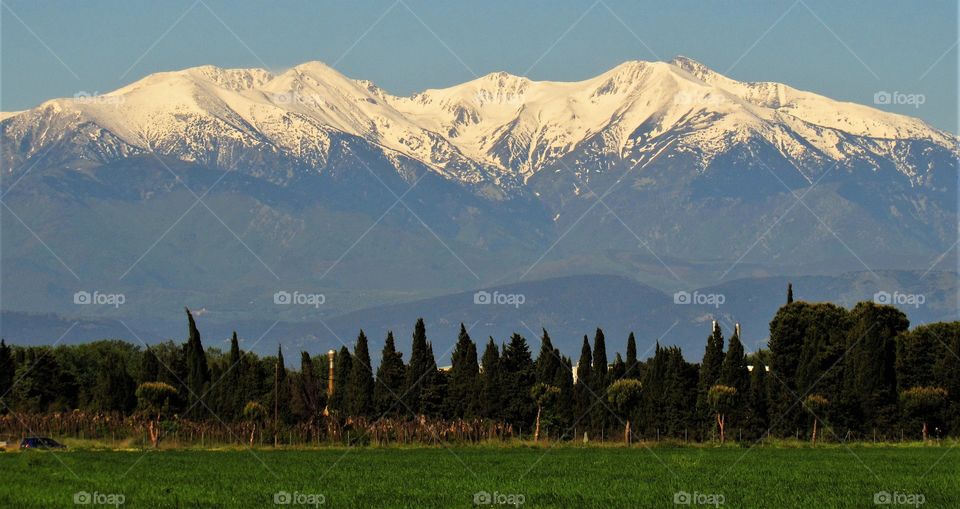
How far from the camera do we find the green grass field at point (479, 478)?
5594 cm

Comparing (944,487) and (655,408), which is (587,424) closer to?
(655,408)

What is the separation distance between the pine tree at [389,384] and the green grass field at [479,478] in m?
35.2

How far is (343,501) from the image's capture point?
182ft

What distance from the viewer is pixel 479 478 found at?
66.4 metres

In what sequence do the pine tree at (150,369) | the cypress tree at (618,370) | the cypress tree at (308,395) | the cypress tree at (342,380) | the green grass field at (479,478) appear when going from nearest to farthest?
the green grass field at (479,478) → the cypress tree at (308,395) → the pine tree at (150,369) → the cypress tree at (618,370) → the cypress tree at (342,380)

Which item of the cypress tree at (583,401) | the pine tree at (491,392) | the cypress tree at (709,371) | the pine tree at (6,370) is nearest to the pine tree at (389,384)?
the pine tree at (491,392)

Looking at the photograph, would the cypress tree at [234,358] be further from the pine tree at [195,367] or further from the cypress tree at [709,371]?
the cypress tree at [709,371]

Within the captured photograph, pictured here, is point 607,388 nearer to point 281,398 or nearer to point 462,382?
point 462,382

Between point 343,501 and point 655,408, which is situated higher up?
point 655,408

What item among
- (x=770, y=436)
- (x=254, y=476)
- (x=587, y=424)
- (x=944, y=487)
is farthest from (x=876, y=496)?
(x=587, y=424)

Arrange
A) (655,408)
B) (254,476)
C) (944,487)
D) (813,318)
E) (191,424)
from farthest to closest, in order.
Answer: (813,318) < (655,408) < (191,424) < (254,476) < (944,487)

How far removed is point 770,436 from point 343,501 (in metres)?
58.3

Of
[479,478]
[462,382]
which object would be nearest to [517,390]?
[462,382]

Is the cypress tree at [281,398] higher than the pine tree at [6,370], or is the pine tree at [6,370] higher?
the pine tree at [6,370]
